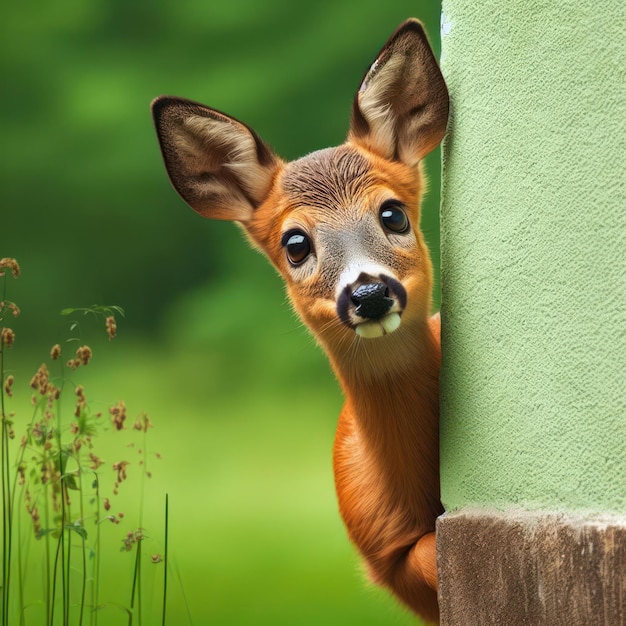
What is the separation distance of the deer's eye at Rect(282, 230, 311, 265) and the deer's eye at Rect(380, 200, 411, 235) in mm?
139

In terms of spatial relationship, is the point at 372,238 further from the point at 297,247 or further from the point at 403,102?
the point at 403,102

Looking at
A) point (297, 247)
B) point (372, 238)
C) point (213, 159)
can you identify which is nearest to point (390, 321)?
point (372, 238)

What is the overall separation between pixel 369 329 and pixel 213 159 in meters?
0.63

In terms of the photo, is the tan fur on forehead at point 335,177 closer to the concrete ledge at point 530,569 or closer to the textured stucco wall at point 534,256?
the textured stucco wall at point 534,256

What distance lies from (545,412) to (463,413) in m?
0.27

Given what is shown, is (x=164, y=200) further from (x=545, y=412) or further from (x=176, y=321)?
(x=545, y=412)

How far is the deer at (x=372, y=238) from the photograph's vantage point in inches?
77.1

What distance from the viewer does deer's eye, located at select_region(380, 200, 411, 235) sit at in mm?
1968

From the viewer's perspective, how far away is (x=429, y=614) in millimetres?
2273

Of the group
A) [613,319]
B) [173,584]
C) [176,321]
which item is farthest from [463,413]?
[176,321]

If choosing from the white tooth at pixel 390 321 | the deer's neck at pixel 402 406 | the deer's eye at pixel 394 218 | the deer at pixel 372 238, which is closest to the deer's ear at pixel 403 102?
the deer at pixel 372 238

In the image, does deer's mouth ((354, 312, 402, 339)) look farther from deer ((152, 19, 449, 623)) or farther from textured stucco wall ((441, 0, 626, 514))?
textured stucco wall ((441, 0, 626, 514))

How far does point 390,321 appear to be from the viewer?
1740mm

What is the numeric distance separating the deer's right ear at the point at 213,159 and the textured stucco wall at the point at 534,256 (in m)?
0.38
